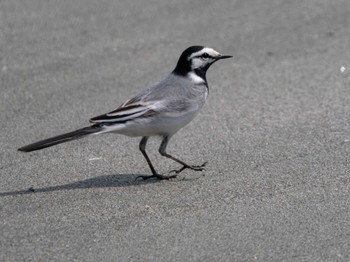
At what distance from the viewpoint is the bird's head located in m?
7.18

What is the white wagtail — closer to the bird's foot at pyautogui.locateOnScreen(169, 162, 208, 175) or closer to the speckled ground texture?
the bird's foot at pyautogui.locateOnScreen(169, 162, 208, 175)

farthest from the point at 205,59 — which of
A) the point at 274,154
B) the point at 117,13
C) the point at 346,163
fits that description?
the point at 117,13

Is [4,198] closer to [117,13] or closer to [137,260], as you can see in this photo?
[137,260]

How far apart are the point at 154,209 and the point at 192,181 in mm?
759

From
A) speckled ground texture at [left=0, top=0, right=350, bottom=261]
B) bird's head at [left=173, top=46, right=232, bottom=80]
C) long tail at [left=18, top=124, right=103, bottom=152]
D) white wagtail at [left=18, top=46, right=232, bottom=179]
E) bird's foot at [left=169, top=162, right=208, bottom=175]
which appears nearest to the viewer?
speckled ground texture at [left=0, top=0, right=350, bottom=261]

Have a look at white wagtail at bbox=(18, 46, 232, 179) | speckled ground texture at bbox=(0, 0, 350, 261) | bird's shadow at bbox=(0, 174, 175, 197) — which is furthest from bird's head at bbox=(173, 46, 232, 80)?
bird's shadow at bbox=(0, 174, 175, 197)

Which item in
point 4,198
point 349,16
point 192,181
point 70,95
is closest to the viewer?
point 4,198

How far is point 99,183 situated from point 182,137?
1.31 meters

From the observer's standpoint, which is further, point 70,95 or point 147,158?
point 70,95

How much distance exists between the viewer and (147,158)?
7.00 metres

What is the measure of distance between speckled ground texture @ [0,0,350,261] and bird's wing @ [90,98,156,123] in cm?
56

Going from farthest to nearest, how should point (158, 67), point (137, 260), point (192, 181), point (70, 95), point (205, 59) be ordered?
1. point (158, 67)
2. point (70, 95)
3. point (205, 59)
4. point (192, 181)
5. point (137, 260)

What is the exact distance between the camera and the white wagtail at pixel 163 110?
659 cm

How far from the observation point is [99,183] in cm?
676
